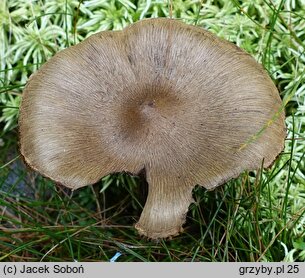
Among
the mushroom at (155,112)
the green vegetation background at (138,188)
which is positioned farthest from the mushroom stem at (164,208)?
the green vegetation background at (138,188)

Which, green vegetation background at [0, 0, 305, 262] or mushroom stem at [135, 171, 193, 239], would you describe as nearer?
mushroom stem at [135, 171, 193, 239]

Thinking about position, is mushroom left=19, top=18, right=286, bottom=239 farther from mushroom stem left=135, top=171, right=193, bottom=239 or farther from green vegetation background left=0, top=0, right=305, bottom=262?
green vegetation background left=0, top=0, right=305, bottom=262

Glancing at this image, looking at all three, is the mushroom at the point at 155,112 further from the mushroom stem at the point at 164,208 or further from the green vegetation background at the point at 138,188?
the green vegetation background at the point at 138,188

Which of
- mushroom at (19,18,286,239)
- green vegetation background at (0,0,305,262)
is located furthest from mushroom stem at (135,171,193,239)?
green vegetation background at (0,0,305,262)

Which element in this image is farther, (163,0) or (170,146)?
(163,0)
